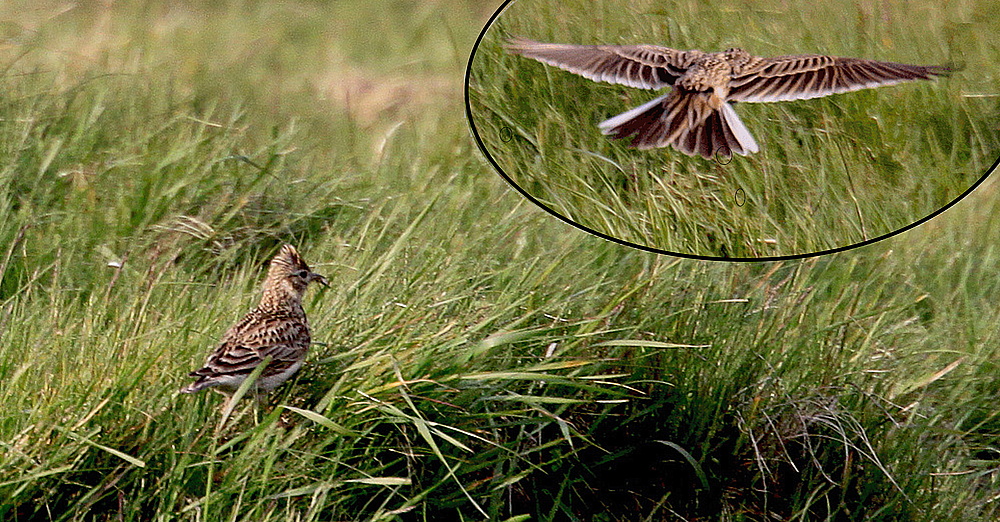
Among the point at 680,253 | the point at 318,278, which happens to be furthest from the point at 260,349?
the point at 680,253

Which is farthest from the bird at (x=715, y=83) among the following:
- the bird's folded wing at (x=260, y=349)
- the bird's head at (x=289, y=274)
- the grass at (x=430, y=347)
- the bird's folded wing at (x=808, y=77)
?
the bird's head at (x=289, y=274)

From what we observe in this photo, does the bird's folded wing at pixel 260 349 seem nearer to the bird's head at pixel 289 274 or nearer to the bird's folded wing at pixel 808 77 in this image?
the bird's head at pixel 289 274

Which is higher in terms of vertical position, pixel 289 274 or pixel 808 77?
pixel 808 77

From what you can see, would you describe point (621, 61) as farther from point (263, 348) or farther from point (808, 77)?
point (263, 348)

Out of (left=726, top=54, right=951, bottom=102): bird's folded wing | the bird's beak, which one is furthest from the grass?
(left=726, top=54, right=951, bottom=102): bird's folded wing

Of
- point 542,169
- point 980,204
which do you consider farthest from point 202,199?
point 980,204
